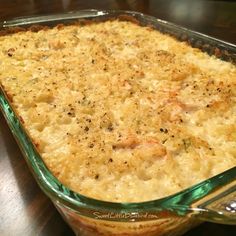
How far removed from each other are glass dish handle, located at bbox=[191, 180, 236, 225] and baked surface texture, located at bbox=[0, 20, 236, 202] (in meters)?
0.12

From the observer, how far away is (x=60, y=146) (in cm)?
93

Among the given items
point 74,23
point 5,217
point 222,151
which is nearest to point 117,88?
point 222,151

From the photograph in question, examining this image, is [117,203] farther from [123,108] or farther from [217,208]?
[123,108]

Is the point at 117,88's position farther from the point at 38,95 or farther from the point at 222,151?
the point at 222,151

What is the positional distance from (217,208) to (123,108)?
1.58ft

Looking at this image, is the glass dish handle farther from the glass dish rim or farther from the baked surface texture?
the baked surface texture

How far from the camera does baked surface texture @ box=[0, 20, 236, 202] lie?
33.7 inches

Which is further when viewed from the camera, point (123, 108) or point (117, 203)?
point (123, 108)

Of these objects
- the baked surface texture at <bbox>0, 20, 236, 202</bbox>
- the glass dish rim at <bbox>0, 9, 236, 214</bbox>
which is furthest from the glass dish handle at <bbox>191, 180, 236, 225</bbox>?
the baked surface texture at <bbox>0, 20, 236, 202</bbox>

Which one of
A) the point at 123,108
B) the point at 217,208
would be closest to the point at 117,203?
the point at 217,208

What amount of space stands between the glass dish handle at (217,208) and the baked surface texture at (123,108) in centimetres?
12

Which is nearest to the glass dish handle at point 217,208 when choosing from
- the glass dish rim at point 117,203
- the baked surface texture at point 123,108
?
the glass dish rim at point 117,203

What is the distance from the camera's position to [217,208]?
0.68 meters

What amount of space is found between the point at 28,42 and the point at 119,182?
0.91 meters
